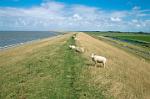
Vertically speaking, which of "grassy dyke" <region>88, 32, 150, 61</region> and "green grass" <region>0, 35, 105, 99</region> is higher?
"green grass" <region>0, 35, 105, 99</region>

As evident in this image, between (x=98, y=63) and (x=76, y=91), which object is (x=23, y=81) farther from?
(x=98, y=63)

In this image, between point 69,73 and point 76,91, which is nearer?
point 76,91

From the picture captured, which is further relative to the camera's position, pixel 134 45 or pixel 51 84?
pixel 134 45

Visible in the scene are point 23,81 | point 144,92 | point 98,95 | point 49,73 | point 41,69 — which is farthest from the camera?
point 41,69

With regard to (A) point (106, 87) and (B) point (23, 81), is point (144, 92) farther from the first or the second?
(B) point (23, 81)

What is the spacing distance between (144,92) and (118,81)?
2.36 meters

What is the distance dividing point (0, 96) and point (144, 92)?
11038 millimetres

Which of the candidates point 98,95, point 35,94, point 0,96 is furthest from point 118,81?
point 0,96

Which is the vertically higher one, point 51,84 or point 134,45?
point 51,84

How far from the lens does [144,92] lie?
637 inches

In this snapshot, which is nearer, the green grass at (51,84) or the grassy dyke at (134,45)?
the green grass at (51,84)

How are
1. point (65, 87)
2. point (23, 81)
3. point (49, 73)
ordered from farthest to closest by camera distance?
point (49, 73) < point (23, 81) < point (65, 87)

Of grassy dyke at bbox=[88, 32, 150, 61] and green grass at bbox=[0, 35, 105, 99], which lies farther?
grassy dyke at bbox=[88, 32, 150, 61]

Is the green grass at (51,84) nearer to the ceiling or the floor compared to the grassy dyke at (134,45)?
nearer to the ceiling
